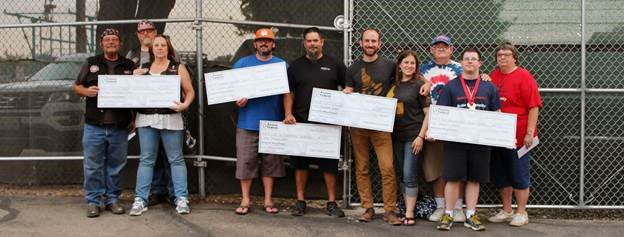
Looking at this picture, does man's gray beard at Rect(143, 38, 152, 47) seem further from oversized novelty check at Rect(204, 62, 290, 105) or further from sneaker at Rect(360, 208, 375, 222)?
sneaker at Rect(360, 208, 375, 222)

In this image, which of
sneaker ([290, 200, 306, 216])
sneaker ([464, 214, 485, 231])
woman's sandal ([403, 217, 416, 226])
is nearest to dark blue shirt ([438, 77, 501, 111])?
sneaker ([464, 214, 485, 231])

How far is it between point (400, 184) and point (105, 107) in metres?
3.08

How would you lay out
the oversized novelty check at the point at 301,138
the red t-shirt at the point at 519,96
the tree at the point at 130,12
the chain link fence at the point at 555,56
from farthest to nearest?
the tree at the point at 130,12 < the chain link fence at the point at 555,56 < the oversized novelty check at the point at 301,138 < the red t-shirt at the point at 519,96

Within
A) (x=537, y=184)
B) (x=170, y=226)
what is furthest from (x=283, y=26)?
(x=537, y=184)

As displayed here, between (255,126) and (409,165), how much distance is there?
157 cm

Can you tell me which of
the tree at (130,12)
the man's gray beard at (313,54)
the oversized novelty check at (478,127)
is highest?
the tree at (130,12)

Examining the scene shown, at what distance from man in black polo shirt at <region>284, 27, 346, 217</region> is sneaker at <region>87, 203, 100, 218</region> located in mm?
1947

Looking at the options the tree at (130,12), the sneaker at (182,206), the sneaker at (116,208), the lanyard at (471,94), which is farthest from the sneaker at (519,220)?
the tree at (130,12)

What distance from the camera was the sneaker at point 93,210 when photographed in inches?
210

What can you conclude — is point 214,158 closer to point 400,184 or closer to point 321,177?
point 321,177

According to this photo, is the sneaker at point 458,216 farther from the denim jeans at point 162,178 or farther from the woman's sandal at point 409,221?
the denim jeans at point 162,178

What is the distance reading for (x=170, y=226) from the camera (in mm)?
5098

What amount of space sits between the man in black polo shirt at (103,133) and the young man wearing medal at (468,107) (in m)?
3.14

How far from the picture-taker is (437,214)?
212 inches
